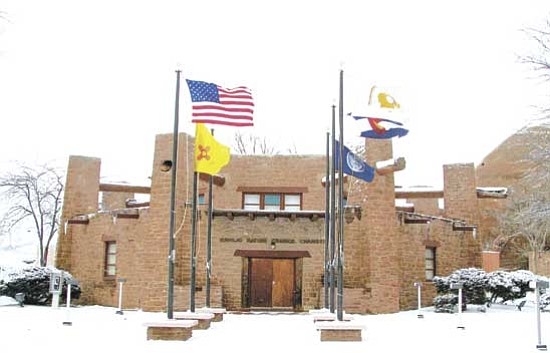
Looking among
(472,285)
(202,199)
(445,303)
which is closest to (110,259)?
(202,199)

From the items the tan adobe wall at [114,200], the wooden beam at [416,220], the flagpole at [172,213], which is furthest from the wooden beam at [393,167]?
the tan adobe wall at [114,200]

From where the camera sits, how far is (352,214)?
23578 millimetres

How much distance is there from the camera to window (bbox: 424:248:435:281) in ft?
81.5

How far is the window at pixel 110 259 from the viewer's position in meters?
25.3

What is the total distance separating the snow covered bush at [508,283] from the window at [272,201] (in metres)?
7.88

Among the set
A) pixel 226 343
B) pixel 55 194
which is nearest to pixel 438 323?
pixel 226 343

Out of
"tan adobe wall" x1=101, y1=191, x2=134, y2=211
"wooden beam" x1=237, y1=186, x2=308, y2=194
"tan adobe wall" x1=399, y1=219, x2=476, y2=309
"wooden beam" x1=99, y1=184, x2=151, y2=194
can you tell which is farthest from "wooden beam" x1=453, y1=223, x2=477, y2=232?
"tan adobe wall" x1=101, y1=191, x2=134, y2=211

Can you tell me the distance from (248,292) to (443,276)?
762cm

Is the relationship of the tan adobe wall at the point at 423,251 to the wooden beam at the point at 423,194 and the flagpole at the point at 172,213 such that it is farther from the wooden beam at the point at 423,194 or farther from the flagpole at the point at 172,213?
the flagpole at the point at 172,213

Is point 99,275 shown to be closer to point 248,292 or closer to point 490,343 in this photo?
point 248,292

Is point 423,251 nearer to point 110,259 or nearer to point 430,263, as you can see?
point 430,263

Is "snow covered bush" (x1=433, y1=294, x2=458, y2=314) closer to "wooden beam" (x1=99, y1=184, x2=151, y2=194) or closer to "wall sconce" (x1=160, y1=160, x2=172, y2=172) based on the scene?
"wall sconce" (x1=160, y1=160, x2=172, y2=172)

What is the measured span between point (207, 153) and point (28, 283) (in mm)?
11460

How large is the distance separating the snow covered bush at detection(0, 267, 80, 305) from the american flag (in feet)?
36.9
